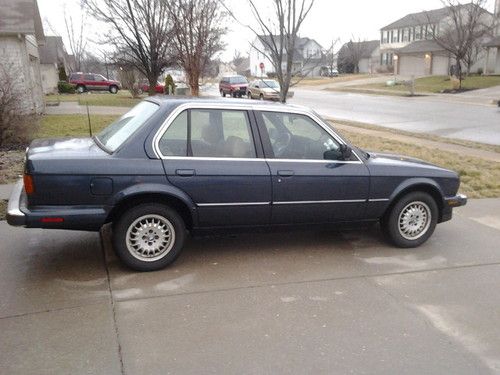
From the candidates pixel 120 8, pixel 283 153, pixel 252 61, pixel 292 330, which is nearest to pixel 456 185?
pixel 283 153

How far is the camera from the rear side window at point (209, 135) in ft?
14.7

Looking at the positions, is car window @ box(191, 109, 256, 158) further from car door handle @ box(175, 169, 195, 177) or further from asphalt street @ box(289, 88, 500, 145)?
asphalt street @ box(289, 88, 500, 145)

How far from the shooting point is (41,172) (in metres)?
4.08

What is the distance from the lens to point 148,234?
14.5 feet

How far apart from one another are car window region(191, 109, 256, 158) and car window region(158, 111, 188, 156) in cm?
8

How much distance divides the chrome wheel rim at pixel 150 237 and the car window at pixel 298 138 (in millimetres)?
1260

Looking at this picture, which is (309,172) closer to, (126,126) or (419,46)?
(126,126)

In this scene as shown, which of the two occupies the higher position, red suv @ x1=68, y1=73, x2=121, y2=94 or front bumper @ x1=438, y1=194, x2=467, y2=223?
red suv @ x1=68, y1=73, x2=121, y2=94

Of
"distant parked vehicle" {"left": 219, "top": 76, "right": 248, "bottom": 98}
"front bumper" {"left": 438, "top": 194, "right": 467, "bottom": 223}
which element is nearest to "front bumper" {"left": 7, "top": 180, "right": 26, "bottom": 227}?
"front bumper" {"left": 438, "top": 194, "right": 467, "bottom": 223}

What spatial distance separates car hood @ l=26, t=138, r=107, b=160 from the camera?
4.24 metres

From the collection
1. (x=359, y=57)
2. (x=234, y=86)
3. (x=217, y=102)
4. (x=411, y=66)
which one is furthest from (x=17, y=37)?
(x=359, y=57)

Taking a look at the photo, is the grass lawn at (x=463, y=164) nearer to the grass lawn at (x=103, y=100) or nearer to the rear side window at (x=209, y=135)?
the rear side window at (x=209, y=135)

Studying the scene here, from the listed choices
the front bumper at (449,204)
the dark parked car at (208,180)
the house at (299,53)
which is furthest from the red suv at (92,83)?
the front bumper at (449,204)

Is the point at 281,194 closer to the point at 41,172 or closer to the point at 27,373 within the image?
the point at 41,172
